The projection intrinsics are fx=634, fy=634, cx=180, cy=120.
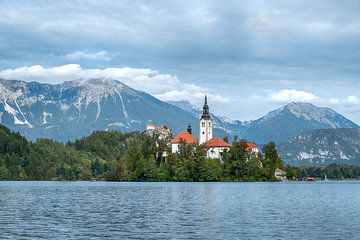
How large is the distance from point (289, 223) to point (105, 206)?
29.2 metres

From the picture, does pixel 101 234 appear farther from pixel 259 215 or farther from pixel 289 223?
pixel 259 215

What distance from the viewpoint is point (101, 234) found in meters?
49.9

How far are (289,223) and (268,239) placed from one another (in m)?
12.2

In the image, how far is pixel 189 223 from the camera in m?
58.2

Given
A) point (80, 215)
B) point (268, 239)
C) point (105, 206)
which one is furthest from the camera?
point (105, 206)

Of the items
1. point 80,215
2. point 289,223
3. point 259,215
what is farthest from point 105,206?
point 289,223

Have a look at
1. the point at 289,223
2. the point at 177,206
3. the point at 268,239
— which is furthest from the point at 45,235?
the point at 177,206

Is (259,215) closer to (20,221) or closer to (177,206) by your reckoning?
(177,206)

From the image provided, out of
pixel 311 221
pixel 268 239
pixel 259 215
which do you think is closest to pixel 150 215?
pixel 259 215

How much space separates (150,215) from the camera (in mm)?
66812

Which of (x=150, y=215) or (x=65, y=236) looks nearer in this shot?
(x=65, y=236)

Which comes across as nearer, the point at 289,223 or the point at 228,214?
the point at 289,223

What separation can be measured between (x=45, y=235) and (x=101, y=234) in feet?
14.1

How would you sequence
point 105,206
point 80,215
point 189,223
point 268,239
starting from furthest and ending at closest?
point 105,206 → point 80,215 → point 189,223 → point 268,239
